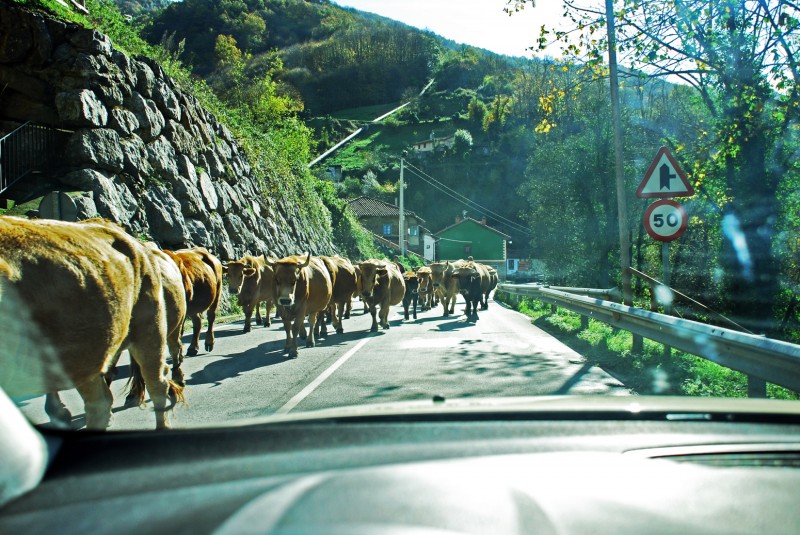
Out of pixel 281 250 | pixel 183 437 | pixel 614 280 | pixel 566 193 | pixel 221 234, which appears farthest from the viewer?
pixel 566 193

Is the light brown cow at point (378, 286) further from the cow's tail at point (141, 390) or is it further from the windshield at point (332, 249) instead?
the cow's tail at point (141, 390)

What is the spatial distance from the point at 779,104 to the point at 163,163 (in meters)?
16.5

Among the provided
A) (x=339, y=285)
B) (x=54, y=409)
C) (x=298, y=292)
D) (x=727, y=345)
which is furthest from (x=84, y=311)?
(x=339, y=285)

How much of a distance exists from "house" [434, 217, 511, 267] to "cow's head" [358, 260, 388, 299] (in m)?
70.2

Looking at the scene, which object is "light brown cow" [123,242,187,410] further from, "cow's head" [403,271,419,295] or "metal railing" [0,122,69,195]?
"cow's head" [403,271,419,295]

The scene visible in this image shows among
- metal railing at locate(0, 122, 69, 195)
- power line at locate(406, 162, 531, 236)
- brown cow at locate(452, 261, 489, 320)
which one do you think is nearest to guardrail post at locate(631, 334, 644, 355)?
brown cow at locate(452, 261, 489, 320)

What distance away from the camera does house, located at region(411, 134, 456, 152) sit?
119 metres

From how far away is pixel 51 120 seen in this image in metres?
18.5

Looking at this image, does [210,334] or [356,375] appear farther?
[210,334]

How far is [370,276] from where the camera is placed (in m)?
17.4

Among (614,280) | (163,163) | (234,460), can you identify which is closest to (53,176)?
(163,163)

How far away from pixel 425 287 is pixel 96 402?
21.9 metres

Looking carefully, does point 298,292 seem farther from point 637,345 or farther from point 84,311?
point 84,311

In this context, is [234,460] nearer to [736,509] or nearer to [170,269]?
[736,509]
